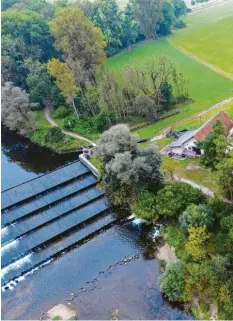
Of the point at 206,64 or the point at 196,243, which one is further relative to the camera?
the point at 206,64

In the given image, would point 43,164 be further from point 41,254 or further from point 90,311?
point 90,311

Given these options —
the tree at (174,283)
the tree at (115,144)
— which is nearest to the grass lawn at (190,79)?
the tree at (115,144)

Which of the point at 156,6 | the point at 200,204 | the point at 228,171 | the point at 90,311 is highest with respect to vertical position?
the point at 156,6

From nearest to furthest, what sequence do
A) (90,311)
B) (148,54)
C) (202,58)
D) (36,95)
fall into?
1. (90,311)
2. (36,95)
3. (202,58)
4. (148,54)

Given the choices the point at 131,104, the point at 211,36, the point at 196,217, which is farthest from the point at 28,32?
the point at 196,217

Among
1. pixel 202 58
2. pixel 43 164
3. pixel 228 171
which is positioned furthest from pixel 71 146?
pixel 202 58

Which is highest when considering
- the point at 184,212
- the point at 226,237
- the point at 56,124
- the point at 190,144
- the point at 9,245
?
the point at 56,124

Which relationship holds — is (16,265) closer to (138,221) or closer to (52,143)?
(138,221)
